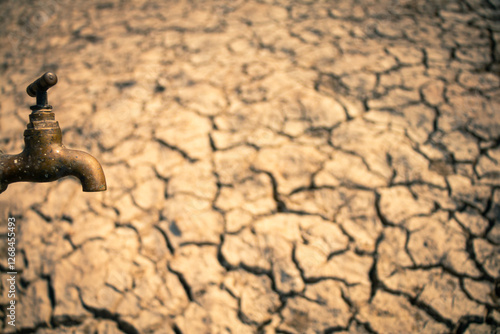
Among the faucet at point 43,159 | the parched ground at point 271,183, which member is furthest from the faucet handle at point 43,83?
the parched ground at point 271,183

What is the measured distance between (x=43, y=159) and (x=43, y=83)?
0.67ft

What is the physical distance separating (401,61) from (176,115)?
123 cm

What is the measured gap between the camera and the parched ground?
3.65 feet

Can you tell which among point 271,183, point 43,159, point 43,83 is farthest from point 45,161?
point 271,183

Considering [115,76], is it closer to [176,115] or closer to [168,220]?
[176,115]

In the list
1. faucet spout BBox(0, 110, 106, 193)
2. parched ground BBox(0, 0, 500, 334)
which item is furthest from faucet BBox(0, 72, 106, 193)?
parched ground BBox(0, 0, 500, 334)

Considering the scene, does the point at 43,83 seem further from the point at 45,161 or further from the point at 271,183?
the point at 271,183

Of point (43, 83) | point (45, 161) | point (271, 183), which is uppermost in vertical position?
point (43, 83)

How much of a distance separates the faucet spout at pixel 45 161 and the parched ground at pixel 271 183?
1.56ft

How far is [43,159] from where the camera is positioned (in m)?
0.79

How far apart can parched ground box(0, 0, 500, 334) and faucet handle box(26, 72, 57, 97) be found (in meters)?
0.63

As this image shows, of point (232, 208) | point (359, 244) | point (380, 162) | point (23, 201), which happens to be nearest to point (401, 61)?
point (380, 162)

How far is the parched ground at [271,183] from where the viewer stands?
3.65ft

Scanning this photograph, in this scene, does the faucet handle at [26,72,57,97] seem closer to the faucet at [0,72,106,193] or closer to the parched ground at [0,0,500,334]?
the faucet at [0,72,106,193]
